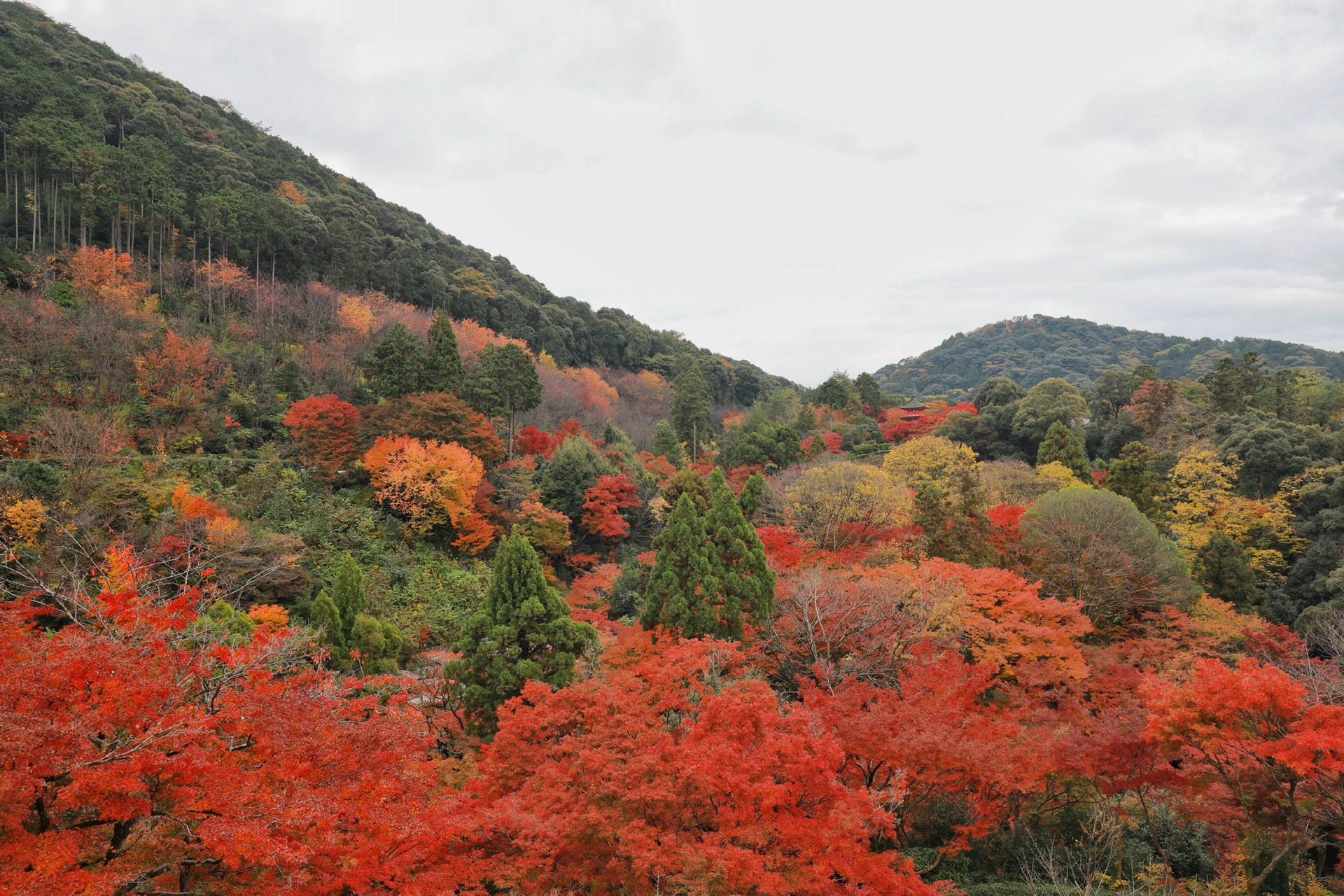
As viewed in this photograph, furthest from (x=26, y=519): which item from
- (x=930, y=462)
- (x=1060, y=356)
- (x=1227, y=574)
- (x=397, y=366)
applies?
(x=1060, y=356)

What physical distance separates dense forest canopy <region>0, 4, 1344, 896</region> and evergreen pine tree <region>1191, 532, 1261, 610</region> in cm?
11

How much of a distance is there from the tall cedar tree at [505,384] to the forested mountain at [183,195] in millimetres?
18371

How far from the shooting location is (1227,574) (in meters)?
20.8

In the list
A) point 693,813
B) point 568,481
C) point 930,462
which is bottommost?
point 693,813

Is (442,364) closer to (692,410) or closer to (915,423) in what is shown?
(692,410)

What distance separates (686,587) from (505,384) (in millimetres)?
19993

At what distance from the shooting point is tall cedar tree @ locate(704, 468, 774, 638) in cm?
1566

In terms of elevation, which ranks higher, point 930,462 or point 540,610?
point 930,462

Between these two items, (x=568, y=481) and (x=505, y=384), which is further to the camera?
(x=505, y=384)

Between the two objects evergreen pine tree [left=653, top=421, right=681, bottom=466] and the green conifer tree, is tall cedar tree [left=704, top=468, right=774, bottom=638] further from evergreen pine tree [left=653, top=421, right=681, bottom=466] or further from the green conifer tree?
evergreen pine tree [left=653, top=421, right=681, bottom=466]

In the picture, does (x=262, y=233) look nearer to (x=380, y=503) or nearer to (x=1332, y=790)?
(x=380, y=503)

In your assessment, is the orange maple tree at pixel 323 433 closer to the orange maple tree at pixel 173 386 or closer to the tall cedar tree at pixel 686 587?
the orange maple tree at pixel 173 386

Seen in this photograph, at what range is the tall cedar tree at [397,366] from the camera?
28.5 metres

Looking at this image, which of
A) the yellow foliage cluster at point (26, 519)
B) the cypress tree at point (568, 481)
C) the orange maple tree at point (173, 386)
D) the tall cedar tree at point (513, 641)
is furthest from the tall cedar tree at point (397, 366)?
the tall cedar tree at point (513, 641)
